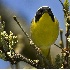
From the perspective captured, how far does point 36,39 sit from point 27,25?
60 centimetres

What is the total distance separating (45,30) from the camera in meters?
1.42

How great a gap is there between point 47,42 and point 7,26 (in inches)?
26.6

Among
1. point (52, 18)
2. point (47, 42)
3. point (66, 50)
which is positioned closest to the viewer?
point (66, 50)

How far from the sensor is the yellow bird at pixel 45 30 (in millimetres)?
Answer: 1391

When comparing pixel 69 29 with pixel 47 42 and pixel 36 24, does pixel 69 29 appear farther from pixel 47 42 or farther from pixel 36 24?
pixel 36 24

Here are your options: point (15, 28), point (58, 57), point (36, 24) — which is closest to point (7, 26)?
point (15, 28)

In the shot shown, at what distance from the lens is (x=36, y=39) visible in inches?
58.4

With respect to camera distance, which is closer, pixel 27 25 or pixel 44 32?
pixel 44 32

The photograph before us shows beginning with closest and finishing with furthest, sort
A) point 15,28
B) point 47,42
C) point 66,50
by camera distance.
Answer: point 66,50 < point 47,42 < point 15,28

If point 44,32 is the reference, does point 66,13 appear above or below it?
above

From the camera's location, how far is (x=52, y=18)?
1572mm

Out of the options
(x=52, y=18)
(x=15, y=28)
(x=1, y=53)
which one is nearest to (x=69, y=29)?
(x=1, y=53)

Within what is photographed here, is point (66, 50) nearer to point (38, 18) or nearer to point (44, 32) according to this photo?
point (44, 32)

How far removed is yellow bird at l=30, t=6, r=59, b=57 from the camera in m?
1.39
